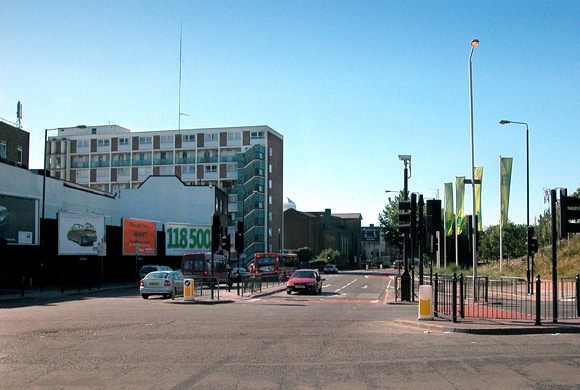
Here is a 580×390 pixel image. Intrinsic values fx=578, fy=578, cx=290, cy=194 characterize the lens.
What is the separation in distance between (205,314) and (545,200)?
48275 millimetres

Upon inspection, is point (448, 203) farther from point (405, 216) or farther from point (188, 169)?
point (188, 169)

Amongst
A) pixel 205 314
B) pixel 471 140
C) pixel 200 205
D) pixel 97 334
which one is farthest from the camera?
pixel 200 205

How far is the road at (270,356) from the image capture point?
8875 mm

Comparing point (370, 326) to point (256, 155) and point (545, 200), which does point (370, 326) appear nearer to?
point (545, 200)

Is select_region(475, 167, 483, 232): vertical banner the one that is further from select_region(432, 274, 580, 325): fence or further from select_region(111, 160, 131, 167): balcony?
select_region(111, 160, 131, 167): balcony

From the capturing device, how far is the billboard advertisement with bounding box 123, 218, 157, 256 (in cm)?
4938

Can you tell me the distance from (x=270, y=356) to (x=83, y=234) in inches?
1421

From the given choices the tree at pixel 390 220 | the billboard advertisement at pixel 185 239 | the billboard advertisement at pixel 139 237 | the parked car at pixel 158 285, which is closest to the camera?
the parked car at pixel 158 285

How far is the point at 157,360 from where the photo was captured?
10719mm

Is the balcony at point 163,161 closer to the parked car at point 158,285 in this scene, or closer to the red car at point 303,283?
the red car at point 303,283

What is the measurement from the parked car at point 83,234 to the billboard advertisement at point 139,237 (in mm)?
3812

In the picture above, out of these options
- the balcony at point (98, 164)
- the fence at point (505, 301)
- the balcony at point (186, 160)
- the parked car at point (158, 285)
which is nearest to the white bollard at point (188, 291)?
the parked car at point (158, 285)

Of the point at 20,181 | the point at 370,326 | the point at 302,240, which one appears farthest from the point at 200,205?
the point at 370,326

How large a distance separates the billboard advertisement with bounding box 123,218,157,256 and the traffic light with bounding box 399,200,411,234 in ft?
96.8
